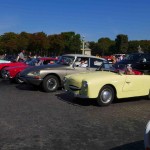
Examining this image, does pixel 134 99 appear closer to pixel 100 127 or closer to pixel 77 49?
pixel 100 127

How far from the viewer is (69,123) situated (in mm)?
7008

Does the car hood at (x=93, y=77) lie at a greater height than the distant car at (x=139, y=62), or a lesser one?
lesser

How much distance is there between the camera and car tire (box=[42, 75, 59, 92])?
11.8m

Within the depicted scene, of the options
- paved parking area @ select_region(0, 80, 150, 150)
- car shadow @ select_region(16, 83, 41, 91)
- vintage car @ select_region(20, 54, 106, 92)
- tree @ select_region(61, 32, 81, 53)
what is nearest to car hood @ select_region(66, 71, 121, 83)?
paved parking area @ select_region(0, 80, 150, 150)

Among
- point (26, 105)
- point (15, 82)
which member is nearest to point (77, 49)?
point (15, 82)

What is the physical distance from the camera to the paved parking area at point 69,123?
18.2 feet

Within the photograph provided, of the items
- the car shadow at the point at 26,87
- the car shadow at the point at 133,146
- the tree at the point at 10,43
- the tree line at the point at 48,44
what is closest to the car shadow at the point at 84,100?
the car shadow at the point at 26,87

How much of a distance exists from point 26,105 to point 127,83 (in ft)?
10.0

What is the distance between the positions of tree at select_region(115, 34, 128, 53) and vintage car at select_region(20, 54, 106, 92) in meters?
80.3

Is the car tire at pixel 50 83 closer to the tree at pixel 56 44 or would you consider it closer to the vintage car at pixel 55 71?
the vintage car at pixel 55 71

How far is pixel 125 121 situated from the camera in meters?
7.38

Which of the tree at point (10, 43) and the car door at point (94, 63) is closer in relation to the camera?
the car door at point (94, 63)

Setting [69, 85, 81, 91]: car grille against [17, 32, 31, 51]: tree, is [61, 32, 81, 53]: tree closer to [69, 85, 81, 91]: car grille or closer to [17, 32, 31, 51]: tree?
[17, 32, 31, 51]: tree

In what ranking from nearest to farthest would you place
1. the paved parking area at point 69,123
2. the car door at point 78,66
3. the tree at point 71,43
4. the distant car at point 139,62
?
the paved parking area at point 69,123
the car door at point 78,66
the distant car at point 139,62
the tree at point 71,43
